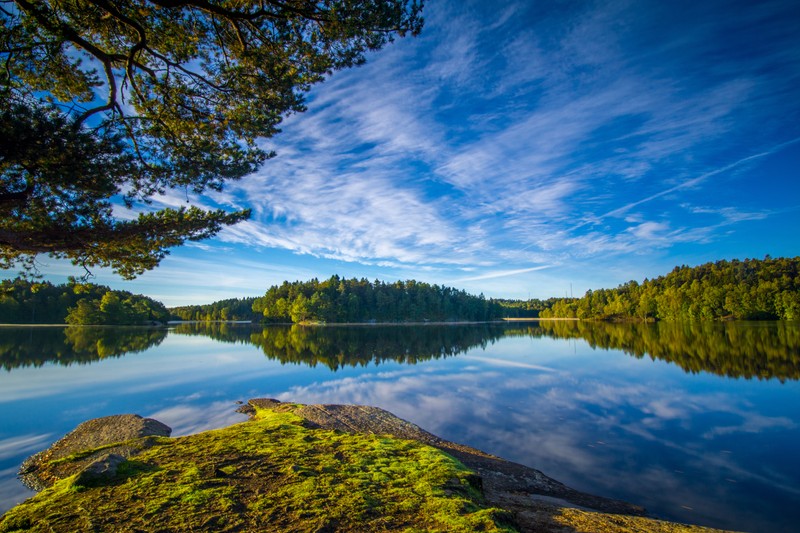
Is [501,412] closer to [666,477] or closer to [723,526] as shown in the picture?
[666,477]

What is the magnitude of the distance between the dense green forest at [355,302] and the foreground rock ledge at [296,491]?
117199mm

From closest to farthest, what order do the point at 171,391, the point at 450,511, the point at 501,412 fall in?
the point at 450,511, the point at 501,412, the point at 171,391

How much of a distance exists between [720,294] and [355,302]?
118m

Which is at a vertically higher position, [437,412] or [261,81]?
[261,81]

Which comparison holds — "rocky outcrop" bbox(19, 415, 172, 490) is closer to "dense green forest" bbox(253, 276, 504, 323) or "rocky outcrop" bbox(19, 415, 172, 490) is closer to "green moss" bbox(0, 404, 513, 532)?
"green moss" bbox(0, 404, 513, 532)

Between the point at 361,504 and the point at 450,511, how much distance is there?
1532mm

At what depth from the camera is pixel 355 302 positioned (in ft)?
435

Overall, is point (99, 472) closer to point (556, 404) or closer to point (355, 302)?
point (556, 404)

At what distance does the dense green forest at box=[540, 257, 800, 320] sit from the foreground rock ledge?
417 ft

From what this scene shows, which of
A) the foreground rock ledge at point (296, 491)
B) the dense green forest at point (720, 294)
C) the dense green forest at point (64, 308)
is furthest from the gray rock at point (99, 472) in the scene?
the dense green forest at point (720, 294)

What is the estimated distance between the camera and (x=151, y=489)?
6.58 m

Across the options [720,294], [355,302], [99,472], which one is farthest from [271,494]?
[720,294]

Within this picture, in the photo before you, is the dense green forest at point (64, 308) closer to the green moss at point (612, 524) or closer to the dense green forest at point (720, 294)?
the green moss at point (612, 524)

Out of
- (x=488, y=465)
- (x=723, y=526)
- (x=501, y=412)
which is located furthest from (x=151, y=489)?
(x=501, y=412)
